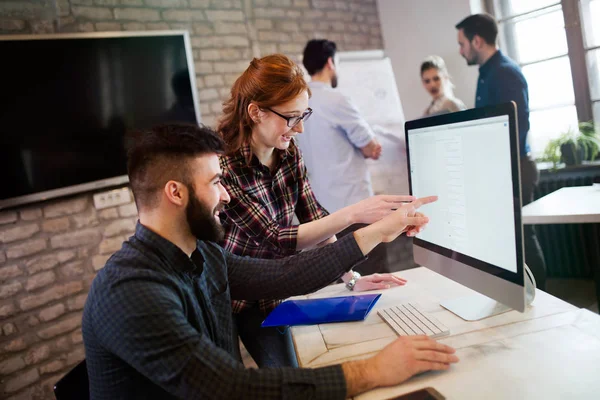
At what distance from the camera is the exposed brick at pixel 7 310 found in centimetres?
252

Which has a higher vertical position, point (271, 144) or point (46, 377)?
point (271, 144)

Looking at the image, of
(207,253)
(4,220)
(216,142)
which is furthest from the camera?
(4,220)

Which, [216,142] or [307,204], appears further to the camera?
[307,204]

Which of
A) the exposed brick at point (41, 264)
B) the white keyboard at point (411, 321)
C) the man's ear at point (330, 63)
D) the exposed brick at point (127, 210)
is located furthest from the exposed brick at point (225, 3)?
the white keyboard at point (411, 321)

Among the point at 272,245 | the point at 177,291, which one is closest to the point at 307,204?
the point at 272,245

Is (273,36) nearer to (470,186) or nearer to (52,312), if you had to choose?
(52,312)

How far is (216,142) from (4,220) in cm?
198

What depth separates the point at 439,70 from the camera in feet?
12.1

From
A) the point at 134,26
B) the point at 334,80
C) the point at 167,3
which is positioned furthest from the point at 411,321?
the point at 167,3

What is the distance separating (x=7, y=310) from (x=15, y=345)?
19 cm

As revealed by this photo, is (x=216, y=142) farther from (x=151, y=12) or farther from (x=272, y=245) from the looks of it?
(x=151, y=12)

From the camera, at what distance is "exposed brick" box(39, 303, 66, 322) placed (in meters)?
2.66

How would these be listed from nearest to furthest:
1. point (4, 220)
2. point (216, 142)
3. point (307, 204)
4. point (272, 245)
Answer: point (216, 142) < point (272, 245) < point (307, 204) < point (4, 220)

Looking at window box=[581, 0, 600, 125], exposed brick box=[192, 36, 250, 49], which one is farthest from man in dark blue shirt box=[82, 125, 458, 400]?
window box=[581, 0, 600, 125]
